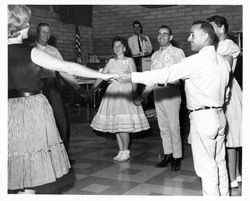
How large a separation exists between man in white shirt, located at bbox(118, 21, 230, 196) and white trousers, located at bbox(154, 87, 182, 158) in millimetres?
1166

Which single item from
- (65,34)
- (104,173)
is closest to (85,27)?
(65,34)

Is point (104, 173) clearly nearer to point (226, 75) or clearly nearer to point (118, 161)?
point (118, 161)

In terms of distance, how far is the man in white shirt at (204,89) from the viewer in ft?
7.90

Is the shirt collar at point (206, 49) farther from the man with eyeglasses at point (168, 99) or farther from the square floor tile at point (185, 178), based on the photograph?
the square floor tile at point (185, 178)

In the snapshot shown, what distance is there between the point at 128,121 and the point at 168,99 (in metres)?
0.66

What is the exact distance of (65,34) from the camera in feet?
28.8

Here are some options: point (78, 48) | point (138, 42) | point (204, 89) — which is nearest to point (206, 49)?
point (204, 89)

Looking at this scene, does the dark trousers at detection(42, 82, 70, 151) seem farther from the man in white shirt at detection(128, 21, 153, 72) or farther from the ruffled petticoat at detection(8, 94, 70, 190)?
the man in white shirt at detection(128, 21, 153, 72)

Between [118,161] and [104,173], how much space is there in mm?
500

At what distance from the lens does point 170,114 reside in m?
3.69

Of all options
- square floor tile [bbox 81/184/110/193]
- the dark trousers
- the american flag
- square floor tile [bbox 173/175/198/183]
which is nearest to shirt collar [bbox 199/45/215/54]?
square floor tile [bbox 173/175/198/183]

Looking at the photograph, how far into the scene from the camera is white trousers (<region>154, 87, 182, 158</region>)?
12.1 feet

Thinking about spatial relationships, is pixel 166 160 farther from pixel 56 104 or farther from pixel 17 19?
pixel 17 19

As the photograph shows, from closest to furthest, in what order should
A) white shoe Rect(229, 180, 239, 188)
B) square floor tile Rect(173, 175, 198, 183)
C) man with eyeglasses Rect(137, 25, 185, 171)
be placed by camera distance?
white shoe Rect(229, 180, 239, 188) → square floor tile Rect(173, 175, 198, 183) → man with eyeglasses Rect(137, 25, 185, 171)
